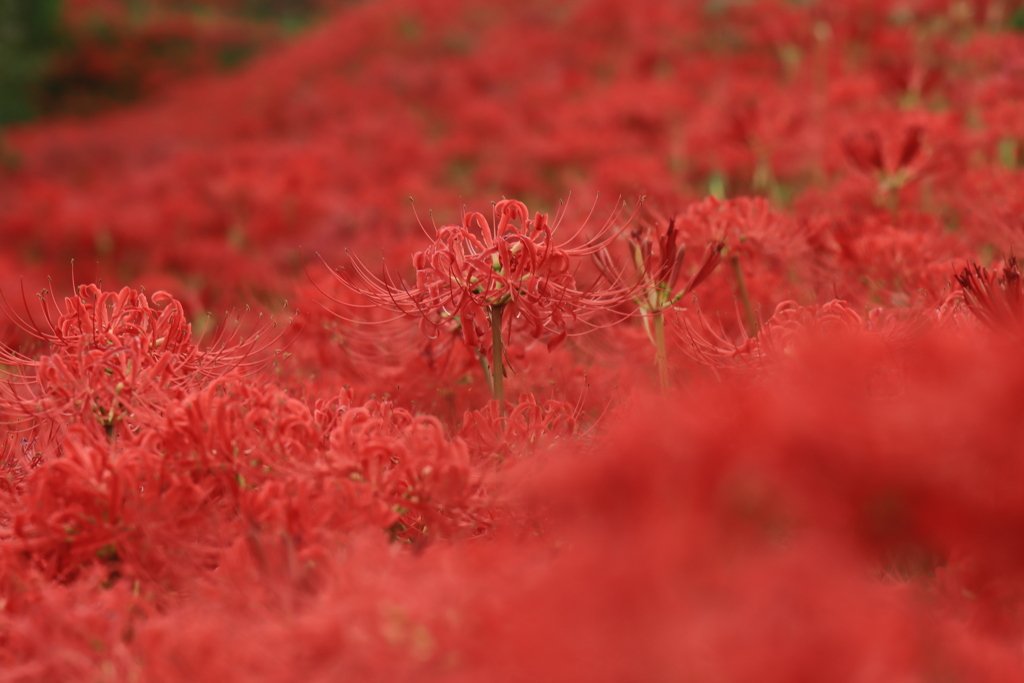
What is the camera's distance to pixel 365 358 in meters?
2.34

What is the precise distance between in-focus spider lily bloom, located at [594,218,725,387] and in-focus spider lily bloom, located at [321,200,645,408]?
0.10 meters

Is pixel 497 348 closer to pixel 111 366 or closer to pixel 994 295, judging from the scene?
pixel 111 366

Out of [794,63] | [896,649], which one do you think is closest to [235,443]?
[896,649]

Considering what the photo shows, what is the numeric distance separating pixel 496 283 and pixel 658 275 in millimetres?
409

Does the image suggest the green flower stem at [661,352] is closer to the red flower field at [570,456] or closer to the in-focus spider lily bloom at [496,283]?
the red flower field at [570,456]

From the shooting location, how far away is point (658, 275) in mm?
1795

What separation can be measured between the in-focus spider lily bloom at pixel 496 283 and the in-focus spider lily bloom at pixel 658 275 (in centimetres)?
10

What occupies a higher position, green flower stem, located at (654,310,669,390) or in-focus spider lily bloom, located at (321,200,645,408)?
in-focus spider lily bloom, located at (321,200,645,408)

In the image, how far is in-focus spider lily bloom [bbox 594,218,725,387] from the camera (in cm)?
180

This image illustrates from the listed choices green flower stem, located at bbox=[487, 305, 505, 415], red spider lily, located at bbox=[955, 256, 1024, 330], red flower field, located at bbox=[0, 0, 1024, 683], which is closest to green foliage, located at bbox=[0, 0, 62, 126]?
red flower field, located at bbox=[0, 0, 1024, 683]

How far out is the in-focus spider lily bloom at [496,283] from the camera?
5.16 feet

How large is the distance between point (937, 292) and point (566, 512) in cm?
130

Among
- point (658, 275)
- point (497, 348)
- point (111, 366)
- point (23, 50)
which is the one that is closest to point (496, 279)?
point (497, 348)

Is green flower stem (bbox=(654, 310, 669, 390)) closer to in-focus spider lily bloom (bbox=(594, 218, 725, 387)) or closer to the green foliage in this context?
in-focus spider lily bloom (bbox=(594, 218, 725, 387))
